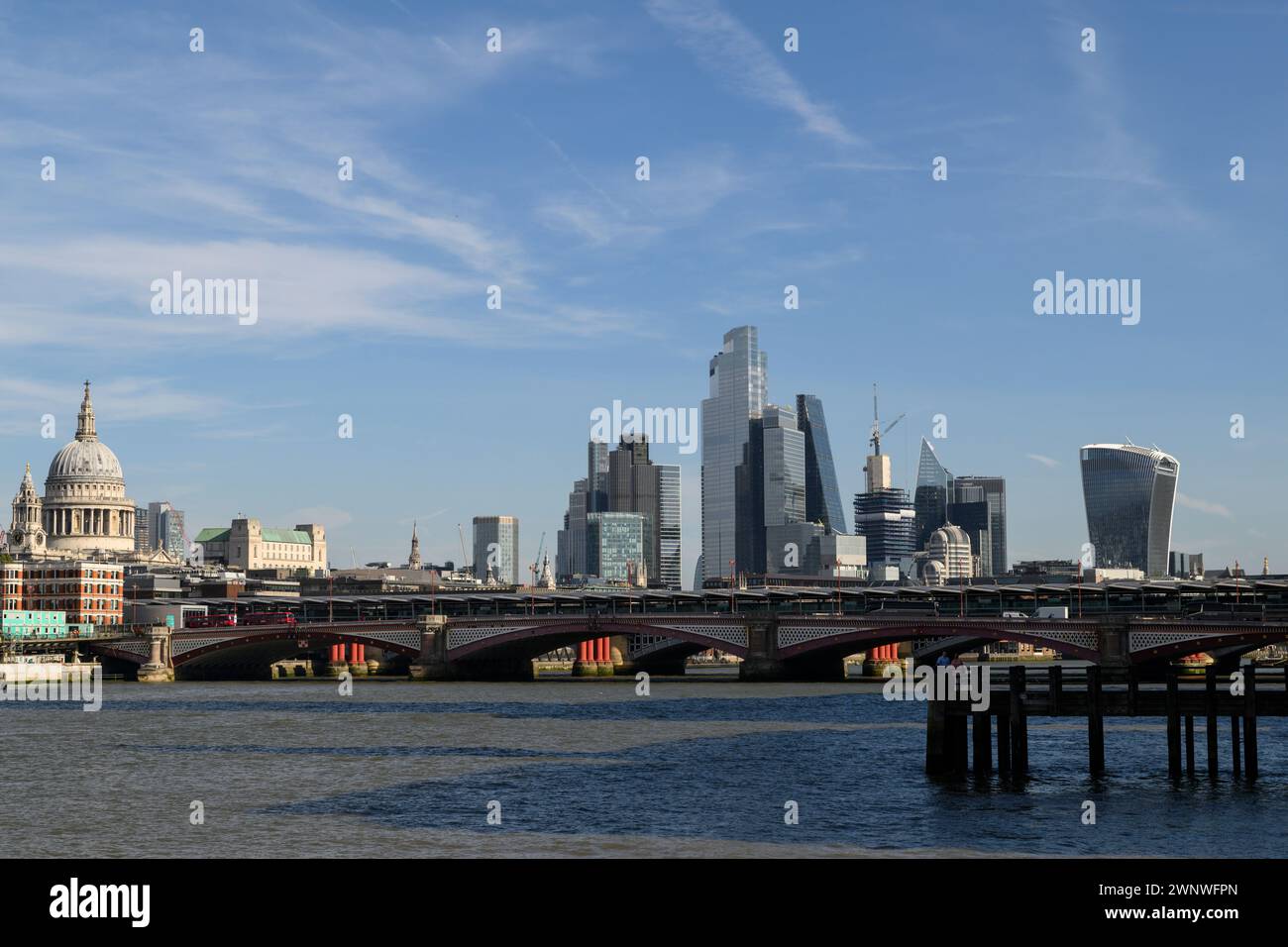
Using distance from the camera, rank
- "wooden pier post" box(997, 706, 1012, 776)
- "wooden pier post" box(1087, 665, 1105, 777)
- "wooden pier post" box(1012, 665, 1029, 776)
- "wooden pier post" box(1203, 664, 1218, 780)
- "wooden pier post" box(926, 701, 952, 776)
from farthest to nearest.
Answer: "wooden pier post" box(997, 706, 1012, 776) → "wooden pier post" box(926, 701, 952, 776) → "wooden pier post" box(1012, 665, 1029, 776) → "wooden pier post" box(1087, 665, 1105, 777) → "wooden pier post" box(1203, 664, 1218, 780)

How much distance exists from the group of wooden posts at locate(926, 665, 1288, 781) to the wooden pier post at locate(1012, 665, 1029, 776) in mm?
35

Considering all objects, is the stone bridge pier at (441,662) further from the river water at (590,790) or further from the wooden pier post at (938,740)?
the wooden pier post at (938,740)

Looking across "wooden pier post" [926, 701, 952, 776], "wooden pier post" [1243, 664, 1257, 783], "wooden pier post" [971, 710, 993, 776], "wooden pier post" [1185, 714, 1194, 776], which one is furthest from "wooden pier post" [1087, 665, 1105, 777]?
"wooden pier post" [926, 701, 952, 776]

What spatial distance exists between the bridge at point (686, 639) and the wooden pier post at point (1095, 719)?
199ft

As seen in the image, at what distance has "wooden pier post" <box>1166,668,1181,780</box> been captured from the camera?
54656 millimetres

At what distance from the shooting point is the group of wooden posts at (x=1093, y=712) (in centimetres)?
5472

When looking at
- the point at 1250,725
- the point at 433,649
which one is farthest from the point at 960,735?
the point at 433,649

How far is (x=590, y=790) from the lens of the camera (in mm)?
55250

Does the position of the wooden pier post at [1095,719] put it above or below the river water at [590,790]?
above

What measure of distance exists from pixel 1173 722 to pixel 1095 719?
9.12 ft

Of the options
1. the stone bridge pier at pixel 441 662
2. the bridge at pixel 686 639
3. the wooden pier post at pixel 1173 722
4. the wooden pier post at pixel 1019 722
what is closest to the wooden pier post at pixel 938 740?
the wooden pier post at pixel 1019 722

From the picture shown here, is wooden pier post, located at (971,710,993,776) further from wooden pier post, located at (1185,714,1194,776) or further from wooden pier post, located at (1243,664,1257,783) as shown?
wooden pier post, located at (1243,664,1257,783)
